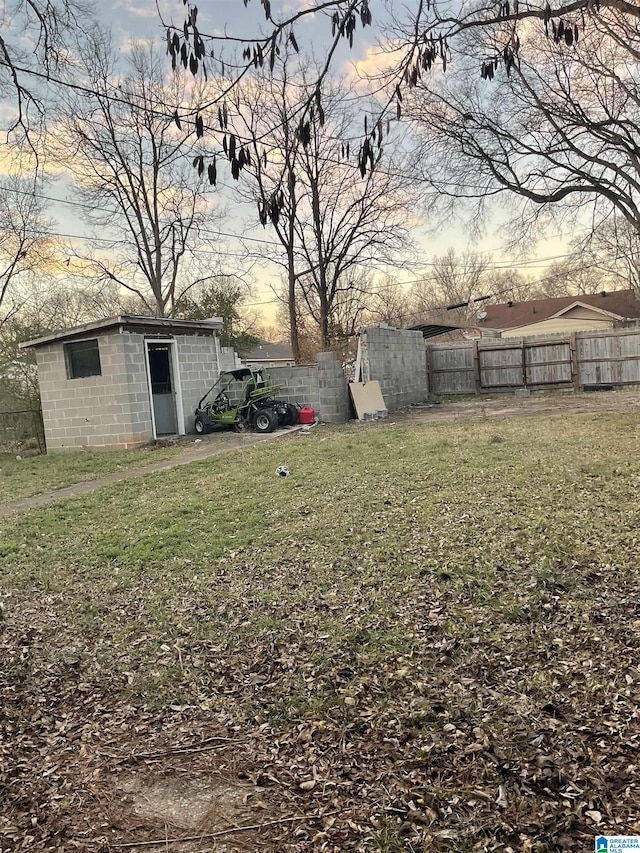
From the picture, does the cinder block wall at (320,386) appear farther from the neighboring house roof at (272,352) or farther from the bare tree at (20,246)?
the neighboring house roof at (272,352)

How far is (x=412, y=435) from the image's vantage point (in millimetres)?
10336

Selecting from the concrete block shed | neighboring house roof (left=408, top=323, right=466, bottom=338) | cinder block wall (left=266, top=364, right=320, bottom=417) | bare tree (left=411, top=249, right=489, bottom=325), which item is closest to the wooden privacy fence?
neighboring house roof (left=408, top=323, right=466, bottom=338)

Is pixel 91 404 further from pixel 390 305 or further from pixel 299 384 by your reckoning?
pixel 390 305

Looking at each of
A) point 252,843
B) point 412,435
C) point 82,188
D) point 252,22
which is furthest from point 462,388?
point 252,843

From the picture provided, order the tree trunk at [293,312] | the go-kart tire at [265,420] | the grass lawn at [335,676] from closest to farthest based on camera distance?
the grass lawn at [335,676] < the go-kart tire at [265,420] < the tree trunk at [293,312]

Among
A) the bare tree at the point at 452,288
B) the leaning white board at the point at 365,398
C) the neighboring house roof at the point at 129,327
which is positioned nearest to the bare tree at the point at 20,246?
the neighboring house roof at the point at 129,327

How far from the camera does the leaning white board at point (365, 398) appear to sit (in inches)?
541

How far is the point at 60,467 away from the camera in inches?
406

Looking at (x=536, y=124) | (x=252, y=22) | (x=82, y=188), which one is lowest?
(x=252, y=22)

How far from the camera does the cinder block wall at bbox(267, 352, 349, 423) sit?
13.5 meters

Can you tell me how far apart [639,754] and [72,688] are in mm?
2575

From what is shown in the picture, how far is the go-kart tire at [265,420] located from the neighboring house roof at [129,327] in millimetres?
2760

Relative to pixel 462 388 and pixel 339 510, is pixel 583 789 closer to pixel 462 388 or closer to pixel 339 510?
pixel 339 510

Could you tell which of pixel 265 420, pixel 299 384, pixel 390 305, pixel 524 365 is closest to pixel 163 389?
pixel 265 420
